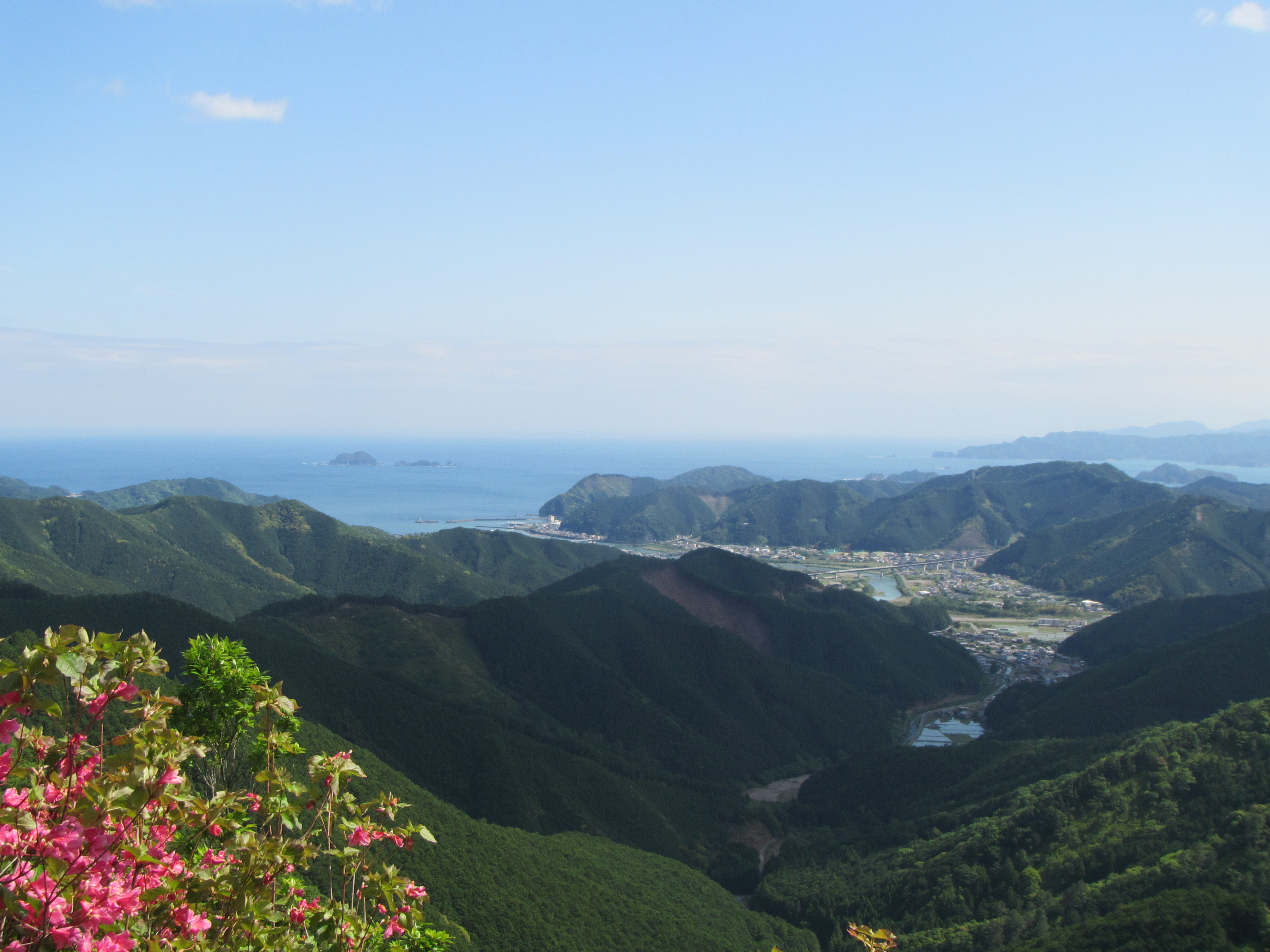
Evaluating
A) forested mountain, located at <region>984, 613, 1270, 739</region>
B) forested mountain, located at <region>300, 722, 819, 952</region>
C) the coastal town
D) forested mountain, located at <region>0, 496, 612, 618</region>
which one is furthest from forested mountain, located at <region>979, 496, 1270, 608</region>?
forested mountain, located at <region>300, 722, 819, 952</region>

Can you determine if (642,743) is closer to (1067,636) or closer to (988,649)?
(988,649)

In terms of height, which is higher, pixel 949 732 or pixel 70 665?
pixel 70 665

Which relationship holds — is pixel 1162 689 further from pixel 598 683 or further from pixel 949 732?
pixel 598 683

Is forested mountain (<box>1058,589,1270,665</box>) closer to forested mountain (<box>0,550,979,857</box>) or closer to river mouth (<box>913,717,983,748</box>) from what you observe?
forested mountain (<box>0,550,979,857</box>)

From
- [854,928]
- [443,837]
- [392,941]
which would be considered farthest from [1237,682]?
[392,941]

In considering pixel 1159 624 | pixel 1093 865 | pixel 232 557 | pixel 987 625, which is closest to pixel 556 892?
pixel 1093 865
